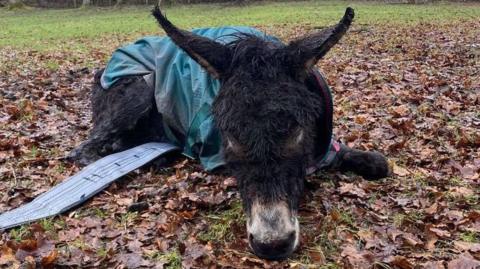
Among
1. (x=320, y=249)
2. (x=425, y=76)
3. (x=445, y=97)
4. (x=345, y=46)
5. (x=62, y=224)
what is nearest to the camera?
(x=320, y=249)

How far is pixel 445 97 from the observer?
785 cm

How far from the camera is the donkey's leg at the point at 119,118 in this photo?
568 centimetres

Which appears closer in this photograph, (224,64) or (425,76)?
(224,64)

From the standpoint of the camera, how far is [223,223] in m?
4.13

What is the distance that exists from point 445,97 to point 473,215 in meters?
4.30

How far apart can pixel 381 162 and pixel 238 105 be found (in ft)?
6.08

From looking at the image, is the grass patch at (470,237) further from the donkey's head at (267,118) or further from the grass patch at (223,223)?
the grass patch at (223,223)

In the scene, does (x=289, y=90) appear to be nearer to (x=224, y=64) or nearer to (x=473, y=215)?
(x=224, y=64)

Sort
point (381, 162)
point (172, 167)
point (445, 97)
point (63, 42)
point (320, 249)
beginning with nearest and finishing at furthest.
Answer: point (320, 249) < point (381, 162) < point (172, 167) < point (445, 97) < point (63, 42)

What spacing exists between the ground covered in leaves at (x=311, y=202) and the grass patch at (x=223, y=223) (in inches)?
0.4

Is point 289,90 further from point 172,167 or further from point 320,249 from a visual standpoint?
point 172,167

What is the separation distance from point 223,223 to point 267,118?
1.09m

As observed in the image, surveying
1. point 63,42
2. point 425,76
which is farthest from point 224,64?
point 63,42

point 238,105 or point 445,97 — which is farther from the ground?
point 238,105
